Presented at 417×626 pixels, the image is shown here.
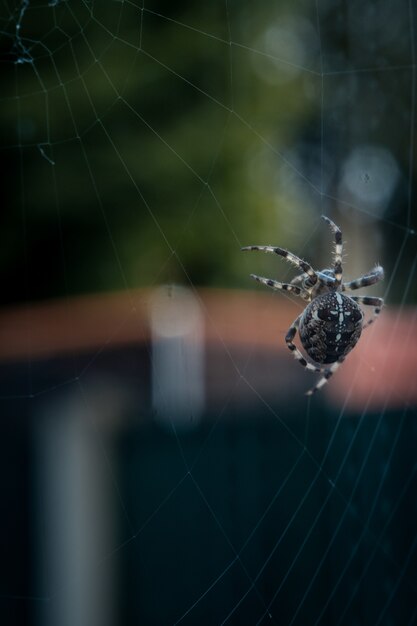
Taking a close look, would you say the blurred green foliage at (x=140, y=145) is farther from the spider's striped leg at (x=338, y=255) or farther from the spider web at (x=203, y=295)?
the spider's striped leg at (x=338, y=255)

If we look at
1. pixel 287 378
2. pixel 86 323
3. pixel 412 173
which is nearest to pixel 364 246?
pixel 287 378

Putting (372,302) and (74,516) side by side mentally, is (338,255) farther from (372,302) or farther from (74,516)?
(74,516)

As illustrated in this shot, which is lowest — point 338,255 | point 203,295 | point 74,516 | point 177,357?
point 74,516

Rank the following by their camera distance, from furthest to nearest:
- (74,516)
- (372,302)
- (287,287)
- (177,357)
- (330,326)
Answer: (74,516) < (177,357) < (372,302) < (287,287) < (330,326)

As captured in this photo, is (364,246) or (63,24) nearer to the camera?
(63,24)

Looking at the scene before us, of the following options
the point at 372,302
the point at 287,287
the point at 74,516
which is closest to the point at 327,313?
the point at 287,287

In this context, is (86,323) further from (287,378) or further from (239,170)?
(239,170)

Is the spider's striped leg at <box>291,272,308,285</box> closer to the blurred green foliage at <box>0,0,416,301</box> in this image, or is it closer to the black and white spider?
the black and white spider
